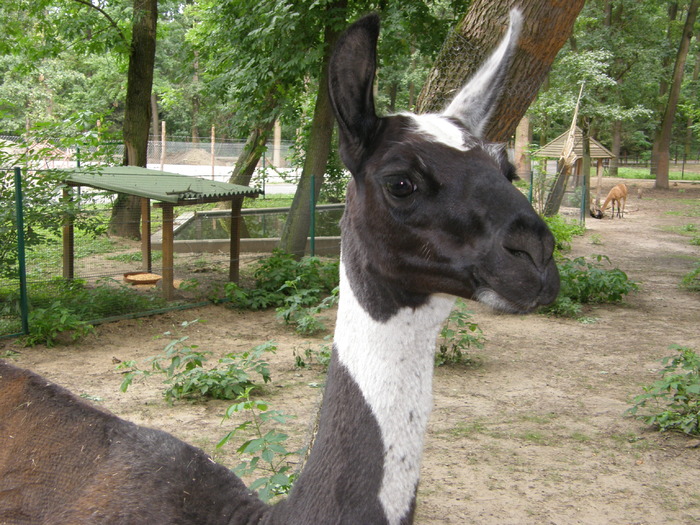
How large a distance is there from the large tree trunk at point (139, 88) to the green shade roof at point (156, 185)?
195 cm

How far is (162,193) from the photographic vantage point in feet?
29.1

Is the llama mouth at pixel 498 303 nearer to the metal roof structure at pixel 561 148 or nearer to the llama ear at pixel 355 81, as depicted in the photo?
the llama ear at pixel 355 81

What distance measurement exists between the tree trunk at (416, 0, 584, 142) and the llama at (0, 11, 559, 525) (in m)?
1.57

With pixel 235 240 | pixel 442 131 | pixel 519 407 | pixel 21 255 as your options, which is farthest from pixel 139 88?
pixel 442 131

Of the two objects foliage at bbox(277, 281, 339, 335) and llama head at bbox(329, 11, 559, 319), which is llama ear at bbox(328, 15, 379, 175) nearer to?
llama head at bbox(329, 11, 559, 319)

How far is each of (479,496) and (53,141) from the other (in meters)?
6.43

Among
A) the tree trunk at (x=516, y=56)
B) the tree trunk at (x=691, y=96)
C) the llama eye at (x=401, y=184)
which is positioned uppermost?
the tree trunk at (x=691, y=96)

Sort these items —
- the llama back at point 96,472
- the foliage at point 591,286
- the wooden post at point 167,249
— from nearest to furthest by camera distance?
the llama back at point 96,472, the wooden post at point 167,249, the foliage at point 591,286

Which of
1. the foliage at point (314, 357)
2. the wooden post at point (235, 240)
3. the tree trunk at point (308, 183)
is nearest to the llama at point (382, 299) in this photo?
the foliage at point (314, 357)

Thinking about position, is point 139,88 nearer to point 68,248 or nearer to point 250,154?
point 250,154

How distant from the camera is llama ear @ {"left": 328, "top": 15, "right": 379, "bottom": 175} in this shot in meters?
1.71

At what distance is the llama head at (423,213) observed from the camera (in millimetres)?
1667

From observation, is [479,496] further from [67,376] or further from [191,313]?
[191,313]

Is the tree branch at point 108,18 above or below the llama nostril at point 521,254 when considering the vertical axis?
above
